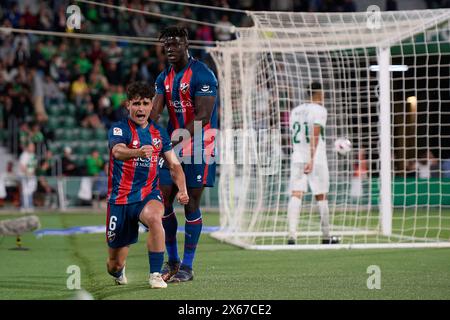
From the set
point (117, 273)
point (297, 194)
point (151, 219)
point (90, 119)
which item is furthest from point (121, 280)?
point (90, 119)

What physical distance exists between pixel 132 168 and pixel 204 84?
126cm

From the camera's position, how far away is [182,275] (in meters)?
7.53

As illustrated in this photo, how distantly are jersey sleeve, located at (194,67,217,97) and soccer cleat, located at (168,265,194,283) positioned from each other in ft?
5.13

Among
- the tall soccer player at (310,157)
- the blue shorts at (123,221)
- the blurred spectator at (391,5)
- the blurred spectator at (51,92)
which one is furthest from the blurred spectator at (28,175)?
the blue shorts at (123,221)

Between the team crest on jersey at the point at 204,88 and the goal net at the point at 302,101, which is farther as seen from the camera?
the goal net at the point at 302,101

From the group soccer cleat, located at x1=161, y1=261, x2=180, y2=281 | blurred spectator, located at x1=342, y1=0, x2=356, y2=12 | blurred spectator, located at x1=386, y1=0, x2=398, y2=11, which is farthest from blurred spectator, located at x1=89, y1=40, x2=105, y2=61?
soccer cleat, located at x1=161, y1=261, x2=180, y2=281

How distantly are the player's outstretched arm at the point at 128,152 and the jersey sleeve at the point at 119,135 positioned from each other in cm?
5

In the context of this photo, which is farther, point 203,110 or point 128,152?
point 203,110

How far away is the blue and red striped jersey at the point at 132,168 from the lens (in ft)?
22.6

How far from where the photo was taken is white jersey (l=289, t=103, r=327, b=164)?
11508 mm

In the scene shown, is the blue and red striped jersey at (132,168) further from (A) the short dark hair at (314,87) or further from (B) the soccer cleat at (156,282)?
(A) the short dark hair at (314,87)

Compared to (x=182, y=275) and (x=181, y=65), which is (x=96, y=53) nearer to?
(x=181, y=65)

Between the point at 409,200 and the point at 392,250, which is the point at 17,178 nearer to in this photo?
the point at 409,200

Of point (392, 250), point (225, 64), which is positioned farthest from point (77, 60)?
point (392, 250)
